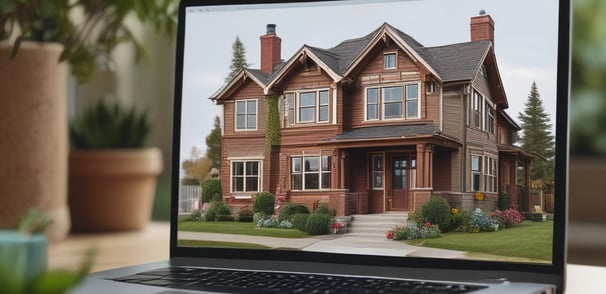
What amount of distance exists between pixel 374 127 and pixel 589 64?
2.95 m

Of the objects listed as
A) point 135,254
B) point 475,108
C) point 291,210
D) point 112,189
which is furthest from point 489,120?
point 112,189

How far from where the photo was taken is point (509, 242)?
2.36 ft

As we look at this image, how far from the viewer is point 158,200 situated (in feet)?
7.89

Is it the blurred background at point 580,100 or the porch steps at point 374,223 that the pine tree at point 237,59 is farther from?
the blurred background at point 580,100

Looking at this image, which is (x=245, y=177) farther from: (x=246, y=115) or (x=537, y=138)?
(x=537, y=138)

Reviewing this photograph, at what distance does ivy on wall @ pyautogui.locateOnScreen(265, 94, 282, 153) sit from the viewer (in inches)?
32.7

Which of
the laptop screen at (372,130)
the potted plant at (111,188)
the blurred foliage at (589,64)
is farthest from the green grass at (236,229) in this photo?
the blurred foliage at (589,64)

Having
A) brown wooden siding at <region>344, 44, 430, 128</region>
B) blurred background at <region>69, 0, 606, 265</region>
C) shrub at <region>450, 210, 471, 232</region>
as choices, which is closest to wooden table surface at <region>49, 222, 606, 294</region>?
shrub at <region>450, 210, 471, 232</region>

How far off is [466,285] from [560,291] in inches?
3.5

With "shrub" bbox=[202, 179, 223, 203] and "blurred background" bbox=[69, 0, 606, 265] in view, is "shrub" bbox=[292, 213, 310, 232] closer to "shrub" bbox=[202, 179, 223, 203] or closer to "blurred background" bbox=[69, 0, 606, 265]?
"shrub" bbox=[202, 179, 223, 203]

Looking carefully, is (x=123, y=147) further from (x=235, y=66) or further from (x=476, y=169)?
(x=476, y=169)

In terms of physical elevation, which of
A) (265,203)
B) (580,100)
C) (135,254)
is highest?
(580,100)

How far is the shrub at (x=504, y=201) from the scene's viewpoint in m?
0.73

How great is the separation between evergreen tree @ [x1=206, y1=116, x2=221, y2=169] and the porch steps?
7.1 inches
